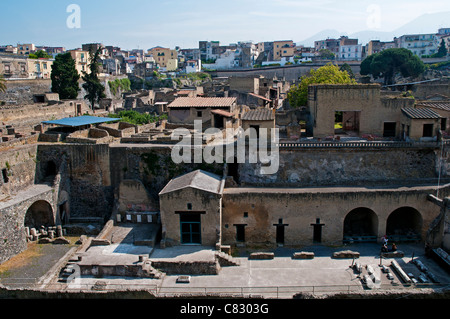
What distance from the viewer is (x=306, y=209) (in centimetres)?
2486

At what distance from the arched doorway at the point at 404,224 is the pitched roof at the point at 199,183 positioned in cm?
1154

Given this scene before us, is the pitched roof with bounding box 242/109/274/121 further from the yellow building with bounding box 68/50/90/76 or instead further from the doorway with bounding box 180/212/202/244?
the yellow building with bounding box 68/50/90/76

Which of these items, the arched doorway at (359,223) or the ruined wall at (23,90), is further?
the ruined wall at (23,90)

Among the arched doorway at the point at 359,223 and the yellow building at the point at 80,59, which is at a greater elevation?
the yellow building at the point at 80,59

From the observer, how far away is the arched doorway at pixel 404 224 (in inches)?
1003

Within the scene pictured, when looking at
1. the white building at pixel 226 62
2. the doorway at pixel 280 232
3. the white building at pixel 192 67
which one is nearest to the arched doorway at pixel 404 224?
the doorway at pixel 280 232

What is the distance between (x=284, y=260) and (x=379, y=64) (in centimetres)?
5392

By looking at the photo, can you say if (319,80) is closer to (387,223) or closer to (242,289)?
(387,223)

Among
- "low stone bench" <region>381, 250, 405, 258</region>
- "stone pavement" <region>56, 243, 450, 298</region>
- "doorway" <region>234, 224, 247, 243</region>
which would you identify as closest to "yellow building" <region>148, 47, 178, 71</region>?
"doorway" <region>234, 224, 247, 243</region>

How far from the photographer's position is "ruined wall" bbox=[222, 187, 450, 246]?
81.2ft

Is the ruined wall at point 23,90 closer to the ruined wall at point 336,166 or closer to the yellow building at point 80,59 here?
the yellow building at point 80,59
